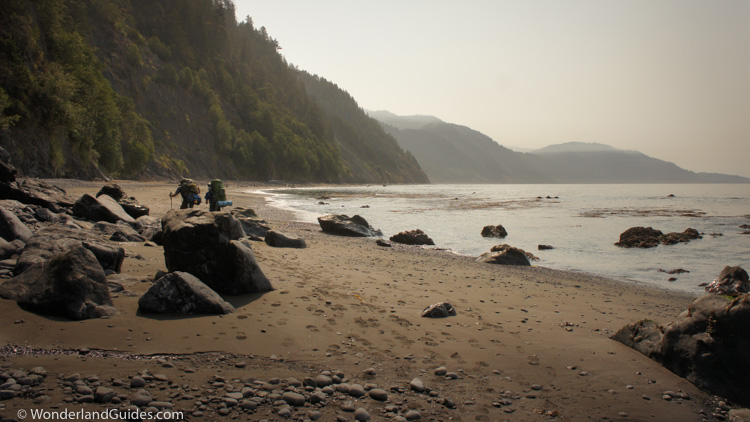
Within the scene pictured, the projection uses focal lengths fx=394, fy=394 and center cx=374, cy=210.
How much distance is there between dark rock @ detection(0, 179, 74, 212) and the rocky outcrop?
23.3 m

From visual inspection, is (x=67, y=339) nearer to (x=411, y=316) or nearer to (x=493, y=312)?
(x=411, y=316)

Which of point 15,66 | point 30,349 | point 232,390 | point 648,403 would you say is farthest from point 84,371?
point 15,66

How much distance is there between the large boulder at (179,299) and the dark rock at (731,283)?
12.3 m

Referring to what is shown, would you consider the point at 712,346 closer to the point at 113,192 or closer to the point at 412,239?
the point at 412,239

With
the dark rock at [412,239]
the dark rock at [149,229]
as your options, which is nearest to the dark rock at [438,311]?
the dark rock at [149,229]

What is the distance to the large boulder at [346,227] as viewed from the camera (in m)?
18.8

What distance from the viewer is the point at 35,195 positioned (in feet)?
40.2

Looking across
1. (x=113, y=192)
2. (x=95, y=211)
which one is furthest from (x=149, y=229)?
(x=113, y=192)

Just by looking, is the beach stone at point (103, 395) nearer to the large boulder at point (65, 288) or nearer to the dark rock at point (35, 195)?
the large boulder at point (65, 288)

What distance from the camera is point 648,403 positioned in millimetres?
4090

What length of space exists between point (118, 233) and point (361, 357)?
855 centimetres

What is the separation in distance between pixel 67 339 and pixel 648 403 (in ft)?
20.4

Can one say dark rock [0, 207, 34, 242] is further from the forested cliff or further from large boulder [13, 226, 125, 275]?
the forested cliff

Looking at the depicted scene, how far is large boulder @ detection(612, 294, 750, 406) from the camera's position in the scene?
4406 millimetres
